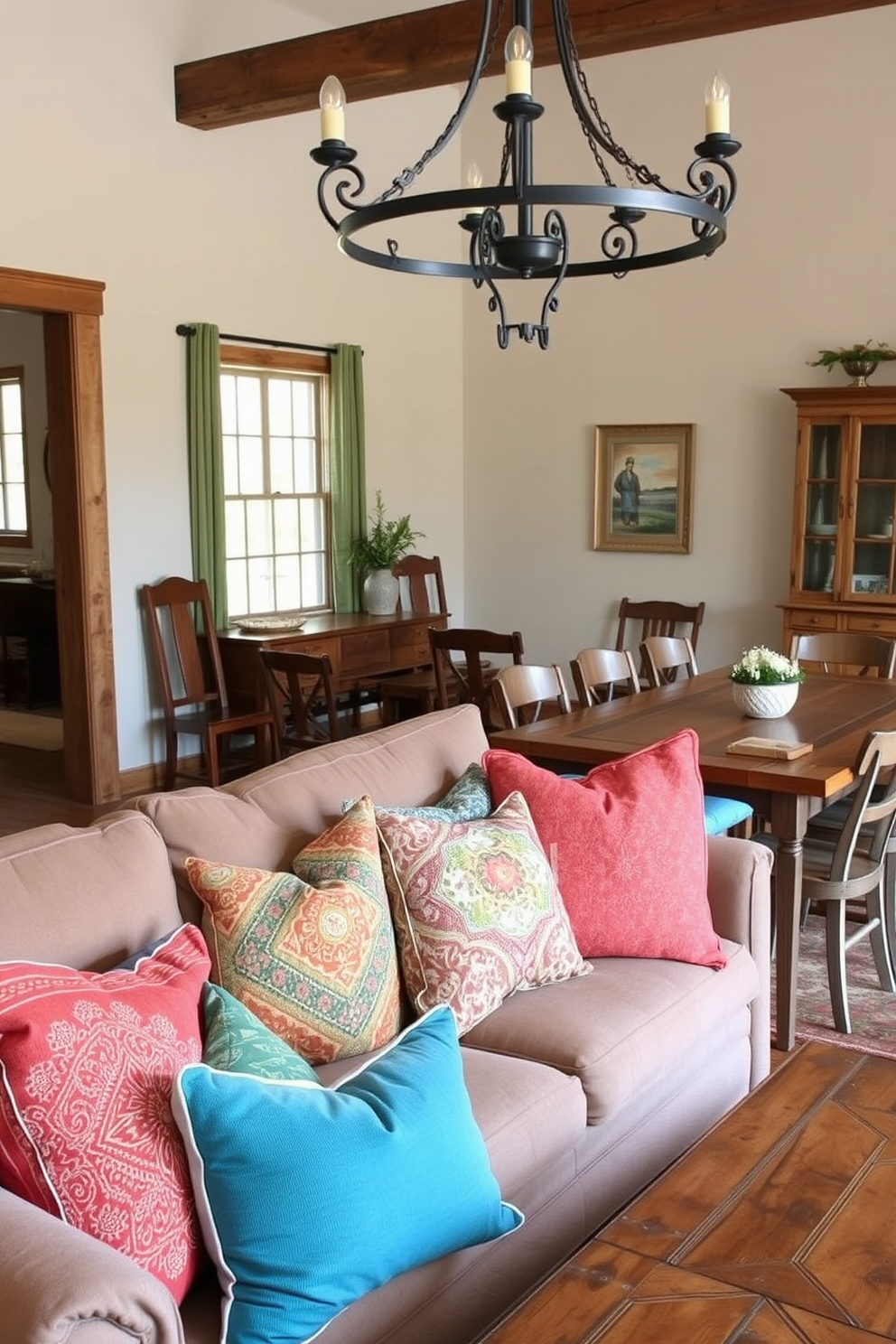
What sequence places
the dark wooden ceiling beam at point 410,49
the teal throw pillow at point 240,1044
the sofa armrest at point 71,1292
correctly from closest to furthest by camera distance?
the sofa armrest at point 71,1292 → the teal throw pillow at point 240,1044 → the dark wooden ceiling beam at point 410,49

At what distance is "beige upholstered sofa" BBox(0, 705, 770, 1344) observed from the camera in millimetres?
1496

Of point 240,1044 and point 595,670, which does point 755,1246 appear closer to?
point 240,1044

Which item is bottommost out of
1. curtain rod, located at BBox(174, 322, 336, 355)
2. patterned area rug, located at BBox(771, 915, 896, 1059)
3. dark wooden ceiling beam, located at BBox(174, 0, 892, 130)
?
patterned area rug, located at BBox(771, 915, 896, 1059)

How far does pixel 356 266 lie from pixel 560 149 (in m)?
1.52

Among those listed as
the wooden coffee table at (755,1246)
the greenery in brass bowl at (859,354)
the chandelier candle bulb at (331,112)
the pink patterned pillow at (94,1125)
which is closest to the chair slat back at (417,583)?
the greenery in brass bowl at (859,354)

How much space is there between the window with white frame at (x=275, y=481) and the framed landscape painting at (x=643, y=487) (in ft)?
5.85

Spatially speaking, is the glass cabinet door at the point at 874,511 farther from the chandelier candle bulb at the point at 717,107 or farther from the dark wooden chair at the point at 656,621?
the chandelier candle bulb at the point at 717,107

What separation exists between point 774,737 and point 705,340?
4395 mm

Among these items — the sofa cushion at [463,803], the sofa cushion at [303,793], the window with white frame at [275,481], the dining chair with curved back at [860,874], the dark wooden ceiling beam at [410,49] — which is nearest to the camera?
the sofa cushion at [303,793]

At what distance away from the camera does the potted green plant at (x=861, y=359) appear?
688 cm

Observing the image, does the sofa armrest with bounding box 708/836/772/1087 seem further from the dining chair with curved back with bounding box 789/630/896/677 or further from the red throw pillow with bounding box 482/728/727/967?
the dining chair with curved back with bounding box 789/630/896/677

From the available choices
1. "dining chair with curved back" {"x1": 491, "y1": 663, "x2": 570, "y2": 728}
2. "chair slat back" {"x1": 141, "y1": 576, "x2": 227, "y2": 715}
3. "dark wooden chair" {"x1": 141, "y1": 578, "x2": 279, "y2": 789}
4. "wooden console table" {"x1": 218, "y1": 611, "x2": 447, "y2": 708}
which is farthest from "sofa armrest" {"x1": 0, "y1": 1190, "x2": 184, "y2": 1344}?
"wooden console table" {"x1": 218, "y1": 611, "x2": 447, "y2": 708}

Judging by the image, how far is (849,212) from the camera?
709 cm

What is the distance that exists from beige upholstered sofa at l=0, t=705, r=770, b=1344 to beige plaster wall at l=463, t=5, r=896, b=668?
4.91m
